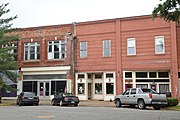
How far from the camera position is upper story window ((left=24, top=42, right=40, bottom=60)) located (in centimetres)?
4072

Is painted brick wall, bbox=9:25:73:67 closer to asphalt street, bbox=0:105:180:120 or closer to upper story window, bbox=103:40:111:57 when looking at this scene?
upper story window, bbox=103:40:111:57

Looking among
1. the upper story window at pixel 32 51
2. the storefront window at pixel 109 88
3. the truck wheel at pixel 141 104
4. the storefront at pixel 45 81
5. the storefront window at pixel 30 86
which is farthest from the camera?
the upper story window at pixel 32 51

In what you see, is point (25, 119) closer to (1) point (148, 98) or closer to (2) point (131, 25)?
(1) point (148, 98)

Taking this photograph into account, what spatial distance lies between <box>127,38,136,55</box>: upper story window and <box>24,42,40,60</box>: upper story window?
1214cm

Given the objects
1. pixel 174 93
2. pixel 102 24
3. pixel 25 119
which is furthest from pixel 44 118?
pixel 102 24

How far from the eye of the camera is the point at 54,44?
39.8 m

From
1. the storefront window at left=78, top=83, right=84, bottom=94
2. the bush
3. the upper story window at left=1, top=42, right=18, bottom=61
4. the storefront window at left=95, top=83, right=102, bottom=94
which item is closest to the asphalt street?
the bush

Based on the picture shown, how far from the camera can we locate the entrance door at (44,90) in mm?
39562

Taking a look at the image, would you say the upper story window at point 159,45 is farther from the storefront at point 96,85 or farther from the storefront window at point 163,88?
the storefront at point 96,85

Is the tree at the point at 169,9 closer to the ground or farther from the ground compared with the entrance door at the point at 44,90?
farther from the ground

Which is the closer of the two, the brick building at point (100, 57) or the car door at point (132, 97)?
the car door at point (132, 97)

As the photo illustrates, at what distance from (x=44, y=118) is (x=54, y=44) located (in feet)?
74.9

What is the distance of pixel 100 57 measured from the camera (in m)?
36.8

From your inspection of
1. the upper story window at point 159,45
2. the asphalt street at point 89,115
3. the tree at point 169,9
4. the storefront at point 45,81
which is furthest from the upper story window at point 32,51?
the tree at point 169,9
